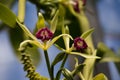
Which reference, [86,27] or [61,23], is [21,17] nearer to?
[61,23]

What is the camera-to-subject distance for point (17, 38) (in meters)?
0.80

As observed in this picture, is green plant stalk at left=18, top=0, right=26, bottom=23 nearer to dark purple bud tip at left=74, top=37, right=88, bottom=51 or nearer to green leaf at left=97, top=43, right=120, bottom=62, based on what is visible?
dark purple bud tip at left=74, top=37, right=88, bottom=51

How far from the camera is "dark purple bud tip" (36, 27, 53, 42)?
1.93 feet

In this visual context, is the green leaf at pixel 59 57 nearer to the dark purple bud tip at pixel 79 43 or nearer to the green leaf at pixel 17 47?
the dark purple bud tip at pixel 79 43

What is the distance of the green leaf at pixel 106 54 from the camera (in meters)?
0.77

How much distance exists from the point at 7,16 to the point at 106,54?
29 centimetres

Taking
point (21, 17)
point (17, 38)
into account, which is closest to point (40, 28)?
point (21, 17)

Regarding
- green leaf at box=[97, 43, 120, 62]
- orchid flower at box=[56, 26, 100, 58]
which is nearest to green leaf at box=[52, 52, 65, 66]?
orchid flower at box=[56, 26, 100, 58]

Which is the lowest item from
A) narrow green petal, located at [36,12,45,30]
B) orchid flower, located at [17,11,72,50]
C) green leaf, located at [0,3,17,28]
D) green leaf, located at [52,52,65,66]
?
green leaf, located at [52,52,65,66]

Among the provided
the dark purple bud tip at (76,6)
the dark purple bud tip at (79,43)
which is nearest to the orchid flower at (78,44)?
the dark purple bud tip at (79,43)

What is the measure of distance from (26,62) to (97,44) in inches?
12.9

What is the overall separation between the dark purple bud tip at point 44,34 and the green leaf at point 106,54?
191 mm

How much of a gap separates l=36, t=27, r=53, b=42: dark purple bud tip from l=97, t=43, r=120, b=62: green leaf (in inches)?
7.5

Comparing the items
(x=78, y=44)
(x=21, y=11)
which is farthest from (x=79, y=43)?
(x=21, y=11)
